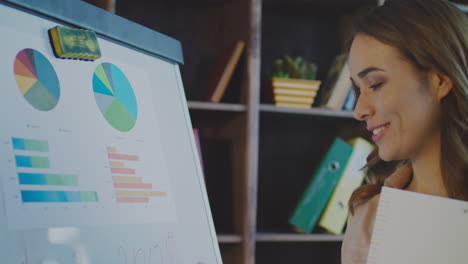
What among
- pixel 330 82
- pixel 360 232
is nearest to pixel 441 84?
pixel 360 232

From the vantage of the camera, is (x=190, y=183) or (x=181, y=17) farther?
(x=181, y=17)

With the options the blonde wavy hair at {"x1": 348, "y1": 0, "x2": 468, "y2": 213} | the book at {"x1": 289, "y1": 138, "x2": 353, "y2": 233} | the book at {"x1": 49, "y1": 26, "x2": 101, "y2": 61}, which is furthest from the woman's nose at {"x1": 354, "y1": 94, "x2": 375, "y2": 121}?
the book at {"x1": 289, "y1": 138, "x2": 353, "y2": 233}

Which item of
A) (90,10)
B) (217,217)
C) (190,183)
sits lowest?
(217,217)

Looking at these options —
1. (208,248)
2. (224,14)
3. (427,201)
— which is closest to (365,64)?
(427,201)

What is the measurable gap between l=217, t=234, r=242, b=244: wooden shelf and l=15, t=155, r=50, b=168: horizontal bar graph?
1.21 meters

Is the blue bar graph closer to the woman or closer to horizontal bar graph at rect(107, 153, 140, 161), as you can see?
horizontal bar graph at rect(107, 153, 140, 161)

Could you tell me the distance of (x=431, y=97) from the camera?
3.98 ft

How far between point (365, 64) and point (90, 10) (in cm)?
60

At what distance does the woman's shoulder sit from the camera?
1323mm

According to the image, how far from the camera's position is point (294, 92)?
214 cm

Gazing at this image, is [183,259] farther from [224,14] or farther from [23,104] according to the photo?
[224,14]

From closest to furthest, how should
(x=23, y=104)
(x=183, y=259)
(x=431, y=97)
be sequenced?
(x=23, y=104)
(x=183, y=259)
(x=431, y=97)

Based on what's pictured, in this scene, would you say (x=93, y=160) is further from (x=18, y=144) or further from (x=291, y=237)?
(x=291, y=237)

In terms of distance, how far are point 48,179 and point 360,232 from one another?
2.60 ft
